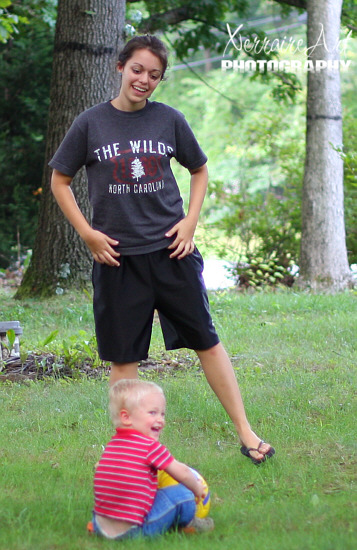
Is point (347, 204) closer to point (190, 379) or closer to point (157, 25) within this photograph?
point (157, 25)

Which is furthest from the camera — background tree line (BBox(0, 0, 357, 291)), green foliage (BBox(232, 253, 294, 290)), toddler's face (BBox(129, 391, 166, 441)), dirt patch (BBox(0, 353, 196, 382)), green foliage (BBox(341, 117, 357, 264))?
background tree line (BBox(0, 0, 357, 291))

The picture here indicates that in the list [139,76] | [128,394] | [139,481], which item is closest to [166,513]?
[139,481]

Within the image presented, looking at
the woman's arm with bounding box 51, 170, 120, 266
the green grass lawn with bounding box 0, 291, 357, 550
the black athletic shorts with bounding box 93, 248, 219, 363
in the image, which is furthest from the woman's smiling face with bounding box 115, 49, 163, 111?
the green grass lawn with bounding box 0, 291, 357, 550

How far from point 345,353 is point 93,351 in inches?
76.0

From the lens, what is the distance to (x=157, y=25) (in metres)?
14.0

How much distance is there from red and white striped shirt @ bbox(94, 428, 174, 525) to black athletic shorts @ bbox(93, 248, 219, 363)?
0.75 m

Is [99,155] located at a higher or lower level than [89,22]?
lower

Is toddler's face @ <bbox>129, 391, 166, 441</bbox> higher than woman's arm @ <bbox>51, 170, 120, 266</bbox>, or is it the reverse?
woman's arm @ <bbox>51, 170, 120, 266</bbox>

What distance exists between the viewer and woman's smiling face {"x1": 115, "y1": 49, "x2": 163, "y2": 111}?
3600mm

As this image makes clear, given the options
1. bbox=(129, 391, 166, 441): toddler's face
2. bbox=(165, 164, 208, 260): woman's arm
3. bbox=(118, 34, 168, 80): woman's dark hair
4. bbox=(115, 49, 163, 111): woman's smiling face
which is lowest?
bbox=(129, 391, 166, 441): toddler's face

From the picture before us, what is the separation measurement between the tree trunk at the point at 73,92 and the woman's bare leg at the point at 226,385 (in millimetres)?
5350

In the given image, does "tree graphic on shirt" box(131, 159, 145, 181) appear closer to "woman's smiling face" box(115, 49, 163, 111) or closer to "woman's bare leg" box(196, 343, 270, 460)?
"woman's smiling face" box(115, 49, 163, 111)

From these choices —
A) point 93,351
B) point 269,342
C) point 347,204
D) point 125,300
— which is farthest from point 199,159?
point 347,204

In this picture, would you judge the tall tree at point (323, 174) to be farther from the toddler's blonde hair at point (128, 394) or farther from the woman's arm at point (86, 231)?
the toddler's blonde hair at point (128, 394)
